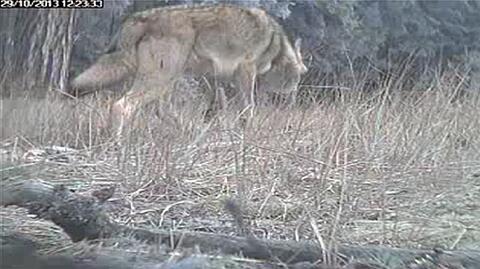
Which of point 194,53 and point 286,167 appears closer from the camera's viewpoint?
point 286,167

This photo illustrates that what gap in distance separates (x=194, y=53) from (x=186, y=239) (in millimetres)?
4980

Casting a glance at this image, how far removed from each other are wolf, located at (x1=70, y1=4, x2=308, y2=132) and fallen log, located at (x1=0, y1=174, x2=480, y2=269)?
379 centimetres

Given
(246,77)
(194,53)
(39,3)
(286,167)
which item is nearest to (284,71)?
(246,77)

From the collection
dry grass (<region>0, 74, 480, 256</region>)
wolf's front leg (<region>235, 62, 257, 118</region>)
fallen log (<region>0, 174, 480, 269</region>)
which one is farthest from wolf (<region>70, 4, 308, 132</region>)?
fallen log (<region>0, 174, 480, 269</region>)

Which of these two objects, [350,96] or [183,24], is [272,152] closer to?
[350,96]

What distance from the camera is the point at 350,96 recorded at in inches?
178

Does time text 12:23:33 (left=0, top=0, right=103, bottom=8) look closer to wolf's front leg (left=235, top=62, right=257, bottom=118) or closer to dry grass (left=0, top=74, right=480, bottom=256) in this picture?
dry grass (left=0, top=74, right=480, bottom=256)

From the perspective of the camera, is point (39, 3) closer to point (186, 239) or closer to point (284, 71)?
point (186, 239)

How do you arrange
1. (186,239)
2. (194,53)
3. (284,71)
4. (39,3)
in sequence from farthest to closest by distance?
(284,71), (194,53), (39,3), (186,239)

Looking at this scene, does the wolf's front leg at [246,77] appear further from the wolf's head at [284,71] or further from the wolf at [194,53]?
the wolf's head at [284,71]

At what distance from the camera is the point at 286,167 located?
3.27 meters

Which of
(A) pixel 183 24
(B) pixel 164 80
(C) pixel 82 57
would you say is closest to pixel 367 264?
(B) pixel 164 80

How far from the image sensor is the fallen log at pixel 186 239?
2070 mm

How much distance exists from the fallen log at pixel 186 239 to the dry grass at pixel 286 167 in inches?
3.6
